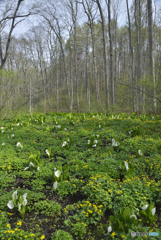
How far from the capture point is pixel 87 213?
249 centimetres

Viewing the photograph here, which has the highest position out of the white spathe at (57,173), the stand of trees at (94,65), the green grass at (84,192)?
the stand of trees at (94,65)

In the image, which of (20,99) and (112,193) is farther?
(20,99)

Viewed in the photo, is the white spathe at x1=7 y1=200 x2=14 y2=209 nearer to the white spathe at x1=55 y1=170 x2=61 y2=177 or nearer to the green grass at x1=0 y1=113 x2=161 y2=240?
the green grass at x1=0 y1=113 x2=161 y2=240

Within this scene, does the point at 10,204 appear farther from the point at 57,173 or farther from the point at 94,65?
the point at 94,65

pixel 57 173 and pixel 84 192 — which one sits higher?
pixel 57 173

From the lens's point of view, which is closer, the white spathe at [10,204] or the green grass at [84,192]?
the green grass at [84,192]

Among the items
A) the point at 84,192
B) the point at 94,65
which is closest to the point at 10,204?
the point at 84,192

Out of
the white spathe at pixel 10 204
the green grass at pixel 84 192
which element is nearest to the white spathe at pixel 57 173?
the green grass at pixel 84 192

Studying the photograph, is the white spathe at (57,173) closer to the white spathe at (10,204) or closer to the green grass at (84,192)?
the green grass at (84,192)

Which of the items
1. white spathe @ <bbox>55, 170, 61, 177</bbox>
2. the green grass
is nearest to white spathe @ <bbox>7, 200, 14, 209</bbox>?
the green grass

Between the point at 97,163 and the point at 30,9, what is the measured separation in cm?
1213

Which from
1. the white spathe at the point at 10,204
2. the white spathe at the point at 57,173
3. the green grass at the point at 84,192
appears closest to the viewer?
the green grass at the point at 84,192

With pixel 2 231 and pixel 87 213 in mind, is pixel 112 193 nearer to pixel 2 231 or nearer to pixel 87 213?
pixel 87 213

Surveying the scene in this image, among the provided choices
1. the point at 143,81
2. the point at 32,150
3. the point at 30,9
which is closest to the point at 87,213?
the point at 32,150
